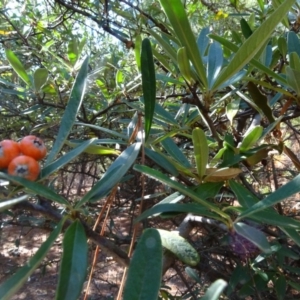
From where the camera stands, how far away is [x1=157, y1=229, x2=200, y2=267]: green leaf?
0.46m

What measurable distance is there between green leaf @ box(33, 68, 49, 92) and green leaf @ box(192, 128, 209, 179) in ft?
1.92

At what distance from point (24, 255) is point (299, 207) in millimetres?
1976

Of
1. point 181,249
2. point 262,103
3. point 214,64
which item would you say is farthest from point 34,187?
point 262,103

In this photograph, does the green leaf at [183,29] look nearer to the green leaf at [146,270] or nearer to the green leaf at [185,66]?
the green leaf at [185,66]

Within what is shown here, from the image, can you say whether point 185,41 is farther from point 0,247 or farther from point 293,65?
point 0,247

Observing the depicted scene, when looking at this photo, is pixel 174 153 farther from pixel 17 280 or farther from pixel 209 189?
pixel 17 280

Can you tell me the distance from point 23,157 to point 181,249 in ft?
0.67

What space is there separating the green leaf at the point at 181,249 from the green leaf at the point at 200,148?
0.17 m

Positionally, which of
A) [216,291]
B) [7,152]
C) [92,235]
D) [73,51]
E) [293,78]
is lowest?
[216,291]

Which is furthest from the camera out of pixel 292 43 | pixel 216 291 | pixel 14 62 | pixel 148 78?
pixel 14 62

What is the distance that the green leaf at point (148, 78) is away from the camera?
0.57 meters

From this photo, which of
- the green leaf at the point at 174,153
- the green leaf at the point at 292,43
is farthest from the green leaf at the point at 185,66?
the green leaf at the point at 292,43

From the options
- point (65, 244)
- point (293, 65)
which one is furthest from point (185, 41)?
point (65, 244)

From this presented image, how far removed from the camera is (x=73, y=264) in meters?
0.42
